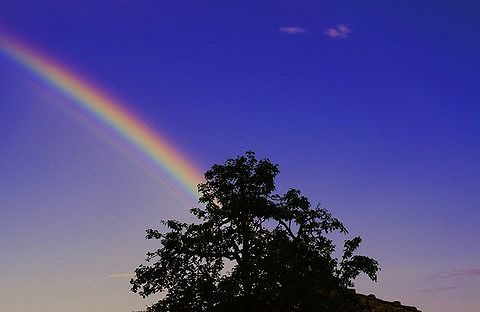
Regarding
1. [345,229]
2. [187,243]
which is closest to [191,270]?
[187,243]

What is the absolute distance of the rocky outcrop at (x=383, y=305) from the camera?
172 ft

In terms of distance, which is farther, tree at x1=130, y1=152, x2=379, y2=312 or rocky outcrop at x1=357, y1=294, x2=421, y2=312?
rocky outcrop at x1=357, y1=294, x2=421, y2=312

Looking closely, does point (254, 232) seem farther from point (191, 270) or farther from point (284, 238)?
point (191, 270)

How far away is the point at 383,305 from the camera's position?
5394 centimetres

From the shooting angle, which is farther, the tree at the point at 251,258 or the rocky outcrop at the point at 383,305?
the rocky outcrop at the point at 383,305

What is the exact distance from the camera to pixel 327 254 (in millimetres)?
36438

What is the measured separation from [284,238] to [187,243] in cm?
623

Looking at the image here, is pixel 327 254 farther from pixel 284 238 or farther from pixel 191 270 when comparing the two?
pixel 191 270

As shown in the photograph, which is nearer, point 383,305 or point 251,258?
point 251,258

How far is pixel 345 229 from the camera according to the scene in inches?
1465

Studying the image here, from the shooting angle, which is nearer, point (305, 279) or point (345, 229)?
point (305, 279)

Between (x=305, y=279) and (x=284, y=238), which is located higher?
(x=284, y=238)

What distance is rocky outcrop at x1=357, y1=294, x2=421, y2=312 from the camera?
Result: 172 ft

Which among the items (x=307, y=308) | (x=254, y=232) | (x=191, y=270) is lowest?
(x=307, y=308)
